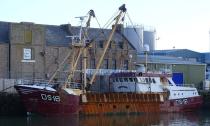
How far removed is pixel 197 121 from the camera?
4531 centimetres

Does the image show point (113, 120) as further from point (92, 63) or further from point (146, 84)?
point (92, 63)

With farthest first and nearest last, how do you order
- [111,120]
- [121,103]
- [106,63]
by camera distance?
[106,63] → [121,103] → [111,120]

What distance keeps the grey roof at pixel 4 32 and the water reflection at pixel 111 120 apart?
11.6m

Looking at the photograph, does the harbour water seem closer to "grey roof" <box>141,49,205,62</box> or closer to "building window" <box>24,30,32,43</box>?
"building window" <box>24,30,32,43</box>

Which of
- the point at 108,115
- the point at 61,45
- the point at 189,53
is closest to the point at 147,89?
the point at 108,115

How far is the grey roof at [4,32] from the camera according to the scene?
53812 mm

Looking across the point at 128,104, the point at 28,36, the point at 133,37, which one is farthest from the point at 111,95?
the point at 133,37

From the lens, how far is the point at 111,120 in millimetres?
45094

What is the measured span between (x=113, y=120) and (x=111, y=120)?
0.19m

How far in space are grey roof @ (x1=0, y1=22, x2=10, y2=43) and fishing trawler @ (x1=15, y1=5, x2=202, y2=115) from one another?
573 centimetres

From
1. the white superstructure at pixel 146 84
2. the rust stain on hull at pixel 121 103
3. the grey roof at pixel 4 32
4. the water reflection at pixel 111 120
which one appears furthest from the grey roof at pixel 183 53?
the water reflection at pixel 111 120

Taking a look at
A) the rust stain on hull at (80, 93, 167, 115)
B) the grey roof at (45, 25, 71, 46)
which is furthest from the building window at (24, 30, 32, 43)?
the rust stain on hull at (80, 93, 167, 115)

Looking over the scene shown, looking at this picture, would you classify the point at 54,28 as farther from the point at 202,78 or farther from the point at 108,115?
the point at 202,78

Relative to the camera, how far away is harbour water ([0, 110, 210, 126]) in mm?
41312
